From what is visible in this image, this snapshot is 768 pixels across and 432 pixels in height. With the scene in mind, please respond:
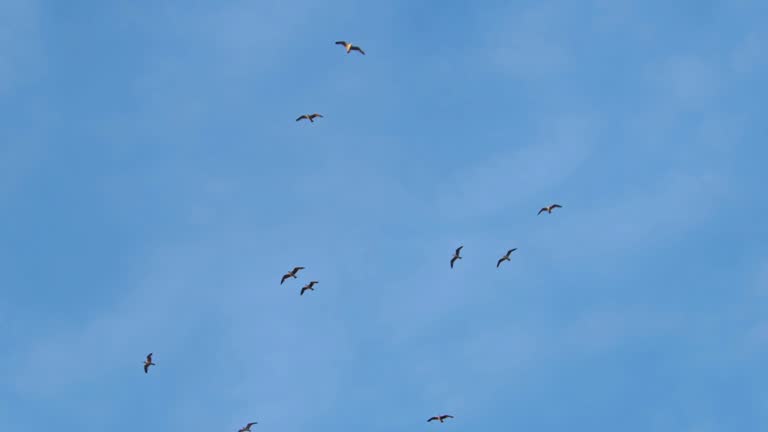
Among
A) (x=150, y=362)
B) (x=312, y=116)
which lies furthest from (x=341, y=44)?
(x=150, y=362)

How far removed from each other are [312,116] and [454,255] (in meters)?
26.3

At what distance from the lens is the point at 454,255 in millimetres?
167000

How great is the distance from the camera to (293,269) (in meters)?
159

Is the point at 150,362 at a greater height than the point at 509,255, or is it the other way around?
A: the point at 509,255

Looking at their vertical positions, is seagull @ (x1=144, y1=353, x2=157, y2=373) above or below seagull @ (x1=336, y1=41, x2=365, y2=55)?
below

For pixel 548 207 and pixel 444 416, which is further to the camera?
pixel 548 207

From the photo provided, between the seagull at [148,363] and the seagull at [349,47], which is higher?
the seagull at [349,47]

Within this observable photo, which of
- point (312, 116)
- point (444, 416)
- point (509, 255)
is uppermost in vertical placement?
point (312, 116)

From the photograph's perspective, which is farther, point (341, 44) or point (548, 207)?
point (548, 207)

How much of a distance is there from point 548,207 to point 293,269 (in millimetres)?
36279

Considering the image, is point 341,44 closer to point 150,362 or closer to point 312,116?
point 312,116

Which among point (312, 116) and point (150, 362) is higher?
point (312, 116)

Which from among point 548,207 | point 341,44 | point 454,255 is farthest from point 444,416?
point 341,44

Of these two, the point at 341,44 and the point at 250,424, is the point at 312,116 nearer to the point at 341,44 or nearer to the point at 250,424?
the point at 341,44
